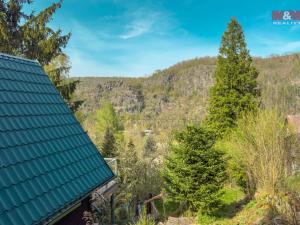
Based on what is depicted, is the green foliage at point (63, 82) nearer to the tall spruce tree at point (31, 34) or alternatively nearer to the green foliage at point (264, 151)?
the tall spruce tree at point (31, 34)

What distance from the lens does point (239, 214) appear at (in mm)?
12023

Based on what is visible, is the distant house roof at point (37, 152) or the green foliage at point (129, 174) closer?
the distant house roof at point (37, 152)

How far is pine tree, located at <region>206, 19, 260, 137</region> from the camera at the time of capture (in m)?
22.2

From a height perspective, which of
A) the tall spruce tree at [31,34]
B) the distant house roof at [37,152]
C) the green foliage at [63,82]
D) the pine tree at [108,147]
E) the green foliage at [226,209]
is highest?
the tall spruce tree at [31,34]

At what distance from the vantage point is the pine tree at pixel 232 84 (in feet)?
72.9

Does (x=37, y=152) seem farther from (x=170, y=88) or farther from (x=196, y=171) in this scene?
(x=170, y=88)

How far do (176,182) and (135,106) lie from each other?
7797cm

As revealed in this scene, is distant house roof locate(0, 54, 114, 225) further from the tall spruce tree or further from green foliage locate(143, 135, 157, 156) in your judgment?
green foliage locate(143, 135, 157, 156)

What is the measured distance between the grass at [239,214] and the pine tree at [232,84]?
8.50m

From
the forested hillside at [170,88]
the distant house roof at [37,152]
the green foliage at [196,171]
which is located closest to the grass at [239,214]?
the green foliage at [196,171]

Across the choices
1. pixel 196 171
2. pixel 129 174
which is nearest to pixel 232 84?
pixel 129 174

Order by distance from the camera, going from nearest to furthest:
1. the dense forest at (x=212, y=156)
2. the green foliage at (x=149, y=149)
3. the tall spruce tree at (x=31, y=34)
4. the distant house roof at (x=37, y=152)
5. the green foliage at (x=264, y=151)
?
the distant house roof at (x=37, y=152), the dense forest at (x=212, y=156), the green foliage at (x=264, y=151), the tall spruce tree at (x=31, y=34), the green foliage at (x=149, y=149)

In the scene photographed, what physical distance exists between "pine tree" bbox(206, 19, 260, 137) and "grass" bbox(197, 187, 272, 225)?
850 centimetres

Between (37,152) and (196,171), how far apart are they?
25.6 feet
